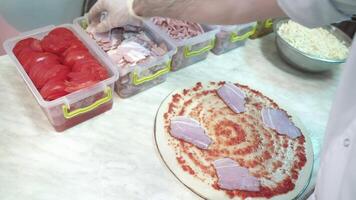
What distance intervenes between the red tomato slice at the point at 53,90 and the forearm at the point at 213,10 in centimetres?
25

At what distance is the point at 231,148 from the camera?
2.91ft

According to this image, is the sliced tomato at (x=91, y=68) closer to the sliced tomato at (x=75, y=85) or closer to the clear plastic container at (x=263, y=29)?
the sliced tomato at (x=75, y=85)

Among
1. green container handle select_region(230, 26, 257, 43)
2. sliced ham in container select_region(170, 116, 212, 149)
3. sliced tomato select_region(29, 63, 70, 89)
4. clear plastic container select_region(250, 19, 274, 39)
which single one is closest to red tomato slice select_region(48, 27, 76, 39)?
sliced tomato select_region(29, 63, 70, 89)

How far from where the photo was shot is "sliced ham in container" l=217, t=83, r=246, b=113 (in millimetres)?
978

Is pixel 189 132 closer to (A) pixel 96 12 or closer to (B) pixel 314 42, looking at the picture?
(A) pixel 96 12

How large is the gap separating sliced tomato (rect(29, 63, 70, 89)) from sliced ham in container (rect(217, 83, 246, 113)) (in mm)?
428

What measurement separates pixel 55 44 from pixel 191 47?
38 centimetres

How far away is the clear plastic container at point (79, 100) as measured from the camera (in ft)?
2.59

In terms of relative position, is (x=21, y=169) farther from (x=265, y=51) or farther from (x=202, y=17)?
(x=265, y=51)

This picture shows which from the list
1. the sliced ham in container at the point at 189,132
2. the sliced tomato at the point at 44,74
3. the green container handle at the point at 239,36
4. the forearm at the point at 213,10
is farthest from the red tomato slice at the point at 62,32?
the green container handle at the point at 239,36

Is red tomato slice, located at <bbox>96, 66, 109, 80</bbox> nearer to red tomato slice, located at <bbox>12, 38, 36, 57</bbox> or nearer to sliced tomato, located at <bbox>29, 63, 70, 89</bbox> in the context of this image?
sliced tomato, located at <bbox>29, 63, 70, 89</bbox>

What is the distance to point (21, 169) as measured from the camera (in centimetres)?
75

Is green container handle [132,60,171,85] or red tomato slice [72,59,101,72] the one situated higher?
red tomato slice [72,59,101,72]

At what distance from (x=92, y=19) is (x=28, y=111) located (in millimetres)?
304
